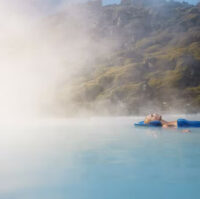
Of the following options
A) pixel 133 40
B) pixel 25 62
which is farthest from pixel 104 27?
pixel 25 62

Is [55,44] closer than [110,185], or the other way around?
[110,185]

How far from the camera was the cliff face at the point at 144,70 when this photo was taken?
92.6 meters

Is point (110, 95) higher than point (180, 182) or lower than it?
higher

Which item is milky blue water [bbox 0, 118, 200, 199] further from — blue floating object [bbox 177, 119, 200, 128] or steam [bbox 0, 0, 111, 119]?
steam [bbox 0, 0, 111, 119]

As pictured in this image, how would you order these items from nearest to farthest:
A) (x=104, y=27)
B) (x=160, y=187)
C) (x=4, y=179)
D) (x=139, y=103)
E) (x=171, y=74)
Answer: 1. (x=160, y=187)
2. (x=4, y=179)
3. (x=139, y=103)
4. (x=171, y=74)
5. (x=104, y=27)

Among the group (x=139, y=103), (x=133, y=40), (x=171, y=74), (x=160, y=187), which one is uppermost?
(x=133, y=40)

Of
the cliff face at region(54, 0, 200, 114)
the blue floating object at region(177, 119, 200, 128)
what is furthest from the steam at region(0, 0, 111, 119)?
the blue floating object at region(177, 119, 200, 128)

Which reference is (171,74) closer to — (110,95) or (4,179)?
(110,95)

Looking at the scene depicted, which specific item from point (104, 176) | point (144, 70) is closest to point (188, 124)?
point (104, 176)

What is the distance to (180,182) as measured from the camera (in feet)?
25.0

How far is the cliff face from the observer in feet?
304

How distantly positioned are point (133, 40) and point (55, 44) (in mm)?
63456

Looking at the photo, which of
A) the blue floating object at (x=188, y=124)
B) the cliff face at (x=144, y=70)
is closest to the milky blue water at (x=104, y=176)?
the blue floating object at (x=188, y=124)

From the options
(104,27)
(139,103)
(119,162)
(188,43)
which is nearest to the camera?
(119,162)
